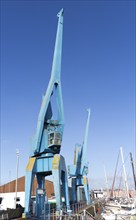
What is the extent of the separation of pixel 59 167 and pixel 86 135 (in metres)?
25.8

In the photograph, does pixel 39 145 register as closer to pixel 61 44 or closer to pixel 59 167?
pixel 59 167

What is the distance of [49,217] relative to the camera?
17.9 metres

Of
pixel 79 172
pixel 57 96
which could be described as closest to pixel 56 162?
pixel 57 96

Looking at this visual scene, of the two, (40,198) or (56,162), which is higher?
(56,162)

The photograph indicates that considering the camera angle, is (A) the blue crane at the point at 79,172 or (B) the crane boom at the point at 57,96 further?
(A) the blue crane at the point at 79,172

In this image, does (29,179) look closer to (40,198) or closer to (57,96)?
(40,198)

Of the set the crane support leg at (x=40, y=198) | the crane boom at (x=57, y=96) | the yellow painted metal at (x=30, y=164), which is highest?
the crane boom at (x=57, y=96)

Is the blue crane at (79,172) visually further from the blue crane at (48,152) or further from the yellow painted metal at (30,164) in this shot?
the yellow painted metal at (30,164)

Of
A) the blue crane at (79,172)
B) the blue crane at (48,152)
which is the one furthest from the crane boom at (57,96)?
the blue crane at (79,172)

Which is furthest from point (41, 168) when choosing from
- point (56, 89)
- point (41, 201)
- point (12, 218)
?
point (56, 89)

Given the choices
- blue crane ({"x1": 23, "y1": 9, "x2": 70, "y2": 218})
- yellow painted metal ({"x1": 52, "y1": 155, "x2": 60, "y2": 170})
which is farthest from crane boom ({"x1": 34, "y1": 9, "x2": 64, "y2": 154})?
yellow painted metal ({"x1": 52, "y1": 155, "x2": 60, "y2": 170})

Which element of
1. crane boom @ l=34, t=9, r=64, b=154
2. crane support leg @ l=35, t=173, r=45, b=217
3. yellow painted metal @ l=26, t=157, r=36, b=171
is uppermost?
crane boom @ l=34, t=9, r=64, b=154

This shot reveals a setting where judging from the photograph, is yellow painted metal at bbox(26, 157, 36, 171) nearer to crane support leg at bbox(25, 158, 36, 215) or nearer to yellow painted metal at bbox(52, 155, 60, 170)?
crane support leg at bbox(25, 158, 36, 215)

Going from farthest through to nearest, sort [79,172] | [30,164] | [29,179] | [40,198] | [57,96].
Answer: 1. [79,172]
2. [57,96]
3. [40,198]
4. [30,164]
5. [29,179]
